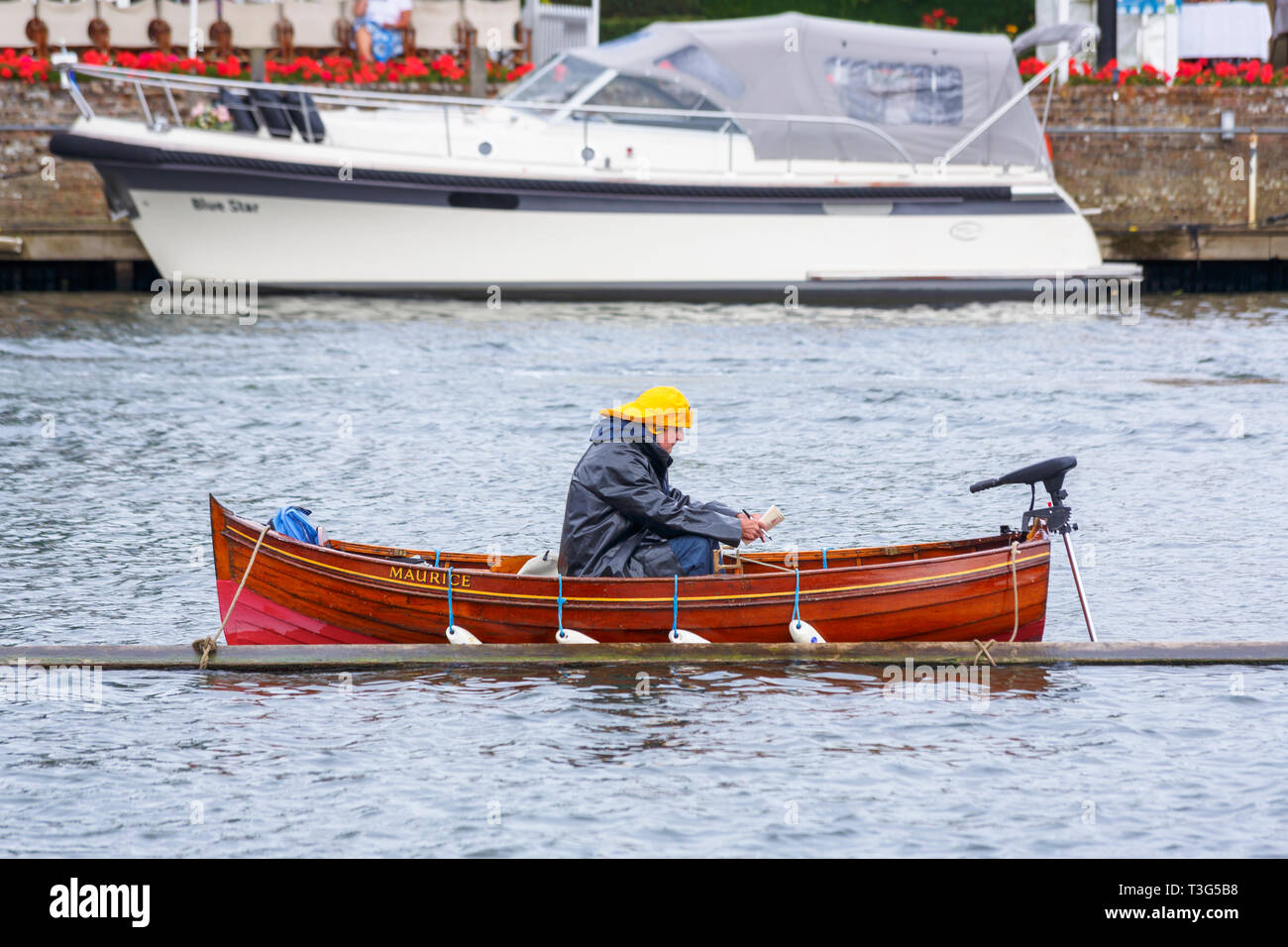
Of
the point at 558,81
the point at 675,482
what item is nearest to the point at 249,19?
the point at 558,81

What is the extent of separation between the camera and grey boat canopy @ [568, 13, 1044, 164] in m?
21.0

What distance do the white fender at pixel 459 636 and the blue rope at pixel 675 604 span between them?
3.21ft

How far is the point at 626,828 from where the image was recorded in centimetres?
678

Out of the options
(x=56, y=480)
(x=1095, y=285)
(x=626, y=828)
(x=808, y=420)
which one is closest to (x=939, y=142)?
(x=1095, y=285)

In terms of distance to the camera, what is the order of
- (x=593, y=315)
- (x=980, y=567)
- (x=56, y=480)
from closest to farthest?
1. (x=980, y=567)
2. (x=56, y=480)
3. (x=593, y=315)

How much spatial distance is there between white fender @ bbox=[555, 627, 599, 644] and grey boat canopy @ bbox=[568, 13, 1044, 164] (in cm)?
1328

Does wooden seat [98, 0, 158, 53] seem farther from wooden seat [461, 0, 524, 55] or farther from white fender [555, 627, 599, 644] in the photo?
white fender [555, 627, 599, 644]

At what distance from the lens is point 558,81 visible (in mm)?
21406

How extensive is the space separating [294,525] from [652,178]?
12.6 metres

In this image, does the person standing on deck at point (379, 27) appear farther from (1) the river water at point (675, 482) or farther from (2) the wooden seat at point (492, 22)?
(1) the river water at point (675, 482)

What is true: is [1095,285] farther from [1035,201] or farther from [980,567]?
[980,567]

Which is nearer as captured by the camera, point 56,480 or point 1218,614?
point 1218,614
